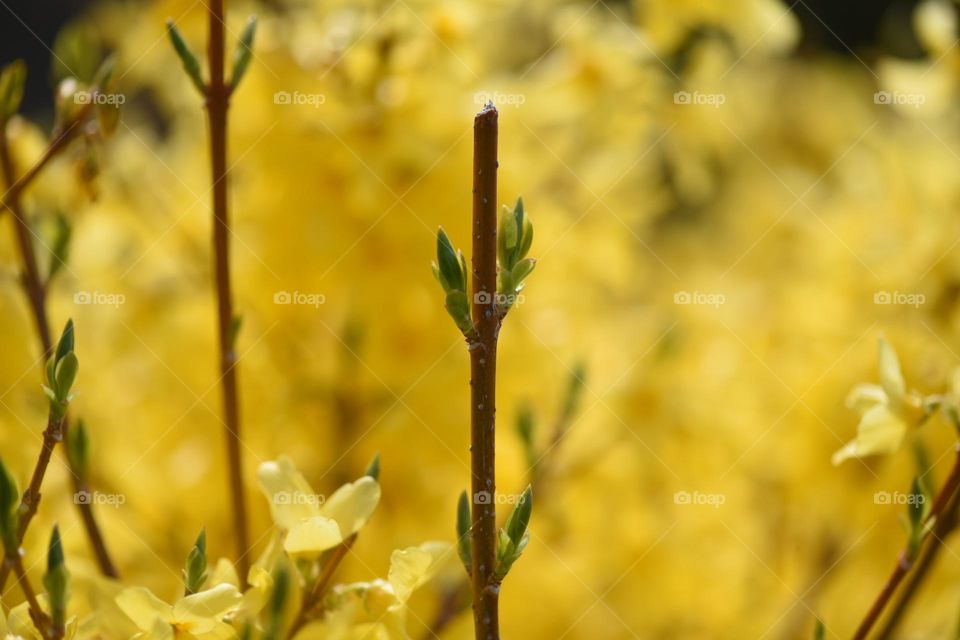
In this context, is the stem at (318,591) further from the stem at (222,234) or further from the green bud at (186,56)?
the green bud at (186,56)

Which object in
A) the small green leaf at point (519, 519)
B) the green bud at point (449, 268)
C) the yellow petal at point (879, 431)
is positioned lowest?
the small green leaf at point (519, 519)

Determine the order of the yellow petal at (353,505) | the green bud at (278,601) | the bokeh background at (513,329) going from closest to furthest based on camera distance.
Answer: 1. the green bud at (278,601)
2. the yellow petal at (353,505)
3. the bokeh background at (513,329)

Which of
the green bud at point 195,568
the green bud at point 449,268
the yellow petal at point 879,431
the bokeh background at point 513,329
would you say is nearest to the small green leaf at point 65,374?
the green bud at point 195,568

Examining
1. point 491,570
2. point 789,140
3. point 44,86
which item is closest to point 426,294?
point 491,570

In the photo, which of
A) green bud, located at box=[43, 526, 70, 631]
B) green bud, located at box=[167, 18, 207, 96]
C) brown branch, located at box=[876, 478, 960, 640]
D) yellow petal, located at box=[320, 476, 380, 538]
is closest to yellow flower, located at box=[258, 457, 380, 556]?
yellow petal, located at box=[320, 476, 380, 538]

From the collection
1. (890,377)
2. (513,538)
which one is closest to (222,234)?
(513,538)

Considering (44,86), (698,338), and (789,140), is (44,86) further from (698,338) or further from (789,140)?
(698,338)

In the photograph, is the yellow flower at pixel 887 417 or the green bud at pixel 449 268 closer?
the green bud at pixel 449 268

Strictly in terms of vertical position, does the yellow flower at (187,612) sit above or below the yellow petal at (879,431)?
below

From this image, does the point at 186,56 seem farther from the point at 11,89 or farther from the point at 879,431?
the point at 879,431
